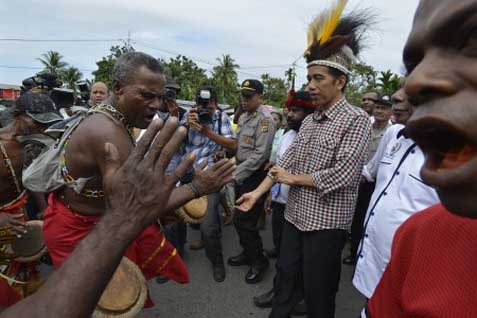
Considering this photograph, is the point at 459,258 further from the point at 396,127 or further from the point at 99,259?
the point at 396,127

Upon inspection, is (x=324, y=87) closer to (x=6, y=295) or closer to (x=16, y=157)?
(x=6, y=295)

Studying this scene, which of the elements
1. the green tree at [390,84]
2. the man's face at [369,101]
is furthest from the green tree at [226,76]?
the man's face at [369,101]

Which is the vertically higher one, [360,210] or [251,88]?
[251,88]

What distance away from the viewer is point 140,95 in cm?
250

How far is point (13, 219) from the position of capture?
108 inches

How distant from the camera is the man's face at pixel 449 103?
1.93 feet

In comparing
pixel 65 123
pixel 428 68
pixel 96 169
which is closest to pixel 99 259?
pixel 428 68

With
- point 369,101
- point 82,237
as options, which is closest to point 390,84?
point 369,101

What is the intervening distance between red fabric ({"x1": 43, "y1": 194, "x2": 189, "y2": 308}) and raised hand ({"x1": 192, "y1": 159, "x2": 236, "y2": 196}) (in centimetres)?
62

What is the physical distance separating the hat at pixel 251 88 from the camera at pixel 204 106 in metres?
0.40

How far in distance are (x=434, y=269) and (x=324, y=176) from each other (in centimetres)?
157

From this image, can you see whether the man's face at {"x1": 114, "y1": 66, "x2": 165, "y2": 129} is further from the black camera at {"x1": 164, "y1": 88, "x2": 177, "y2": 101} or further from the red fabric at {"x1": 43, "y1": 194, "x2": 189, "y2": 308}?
the black camera at {"x1": 164, "y1": 88, "x2": 177, "y2": 101}

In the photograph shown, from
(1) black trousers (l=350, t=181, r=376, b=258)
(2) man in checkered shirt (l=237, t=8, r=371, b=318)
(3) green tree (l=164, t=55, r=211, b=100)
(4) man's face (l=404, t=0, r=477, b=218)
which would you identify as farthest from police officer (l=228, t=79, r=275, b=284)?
(3) green tree (l=164, t=55, r=211, b=100)

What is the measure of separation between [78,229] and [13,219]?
74cm
